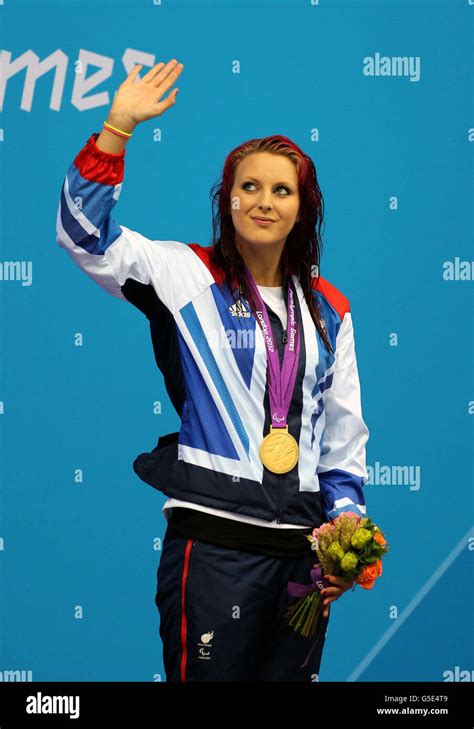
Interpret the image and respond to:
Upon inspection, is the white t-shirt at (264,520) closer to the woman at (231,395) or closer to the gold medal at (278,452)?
the woman at (231,395)

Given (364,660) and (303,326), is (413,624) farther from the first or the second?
(303,326)

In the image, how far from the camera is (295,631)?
10.6 ft

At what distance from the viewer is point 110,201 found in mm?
3068

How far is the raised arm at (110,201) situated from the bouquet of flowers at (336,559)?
74 cm

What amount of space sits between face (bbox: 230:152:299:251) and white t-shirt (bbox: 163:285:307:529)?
0.40ft

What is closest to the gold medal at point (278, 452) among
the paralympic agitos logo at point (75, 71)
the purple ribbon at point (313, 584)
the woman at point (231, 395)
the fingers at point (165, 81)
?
the woman at point (231, 395)

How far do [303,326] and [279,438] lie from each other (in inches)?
12.3

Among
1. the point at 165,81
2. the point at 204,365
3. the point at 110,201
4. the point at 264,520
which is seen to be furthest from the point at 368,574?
the point at 165,81

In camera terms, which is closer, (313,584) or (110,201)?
(110,201)

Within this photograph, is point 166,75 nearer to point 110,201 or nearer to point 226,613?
point 110,201

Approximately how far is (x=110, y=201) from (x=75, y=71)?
1484mm

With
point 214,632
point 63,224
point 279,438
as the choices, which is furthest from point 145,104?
point 214,632

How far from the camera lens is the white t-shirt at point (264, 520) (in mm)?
3158

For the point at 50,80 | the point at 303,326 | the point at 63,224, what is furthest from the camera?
the point at 50,80
